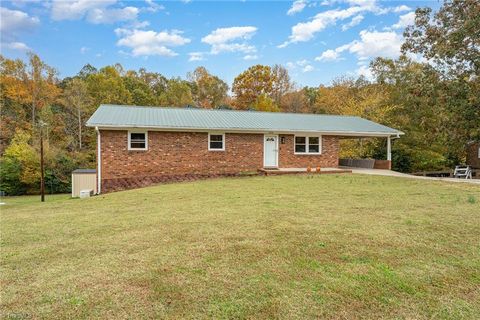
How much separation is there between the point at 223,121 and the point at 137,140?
4.77 m

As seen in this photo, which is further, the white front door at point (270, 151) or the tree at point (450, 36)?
the white front door at point (270, 151)

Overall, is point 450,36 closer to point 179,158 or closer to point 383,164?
point 383,164

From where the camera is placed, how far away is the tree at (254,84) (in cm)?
4116

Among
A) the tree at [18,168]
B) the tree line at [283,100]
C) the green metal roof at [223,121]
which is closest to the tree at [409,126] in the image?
the tree line at [283,100]

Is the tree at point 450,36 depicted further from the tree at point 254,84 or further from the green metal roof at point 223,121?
the tree at point 254,84

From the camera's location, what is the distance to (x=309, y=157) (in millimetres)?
18859

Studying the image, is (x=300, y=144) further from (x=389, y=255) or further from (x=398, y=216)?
(x=389, y=255)

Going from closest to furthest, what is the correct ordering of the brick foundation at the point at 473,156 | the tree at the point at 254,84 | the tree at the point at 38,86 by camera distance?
the brick foundation at the point at 473,156 < the tree at the point at 38,86 < the tree at the point at 254,84

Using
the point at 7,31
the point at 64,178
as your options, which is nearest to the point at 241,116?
the point at 7,31

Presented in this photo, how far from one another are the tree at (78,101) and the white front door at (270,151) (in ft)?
69.1

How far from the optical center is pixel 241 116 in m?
19.9

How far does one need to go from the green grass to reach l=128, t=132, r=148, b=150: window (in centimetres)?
855

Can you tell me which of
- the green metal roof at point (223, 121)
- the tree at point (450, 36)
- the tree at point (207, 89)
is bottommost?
the green metal roof at point (223, 121)

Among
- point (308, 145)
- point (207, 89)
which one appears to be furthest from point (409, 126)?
point (207, 89)
